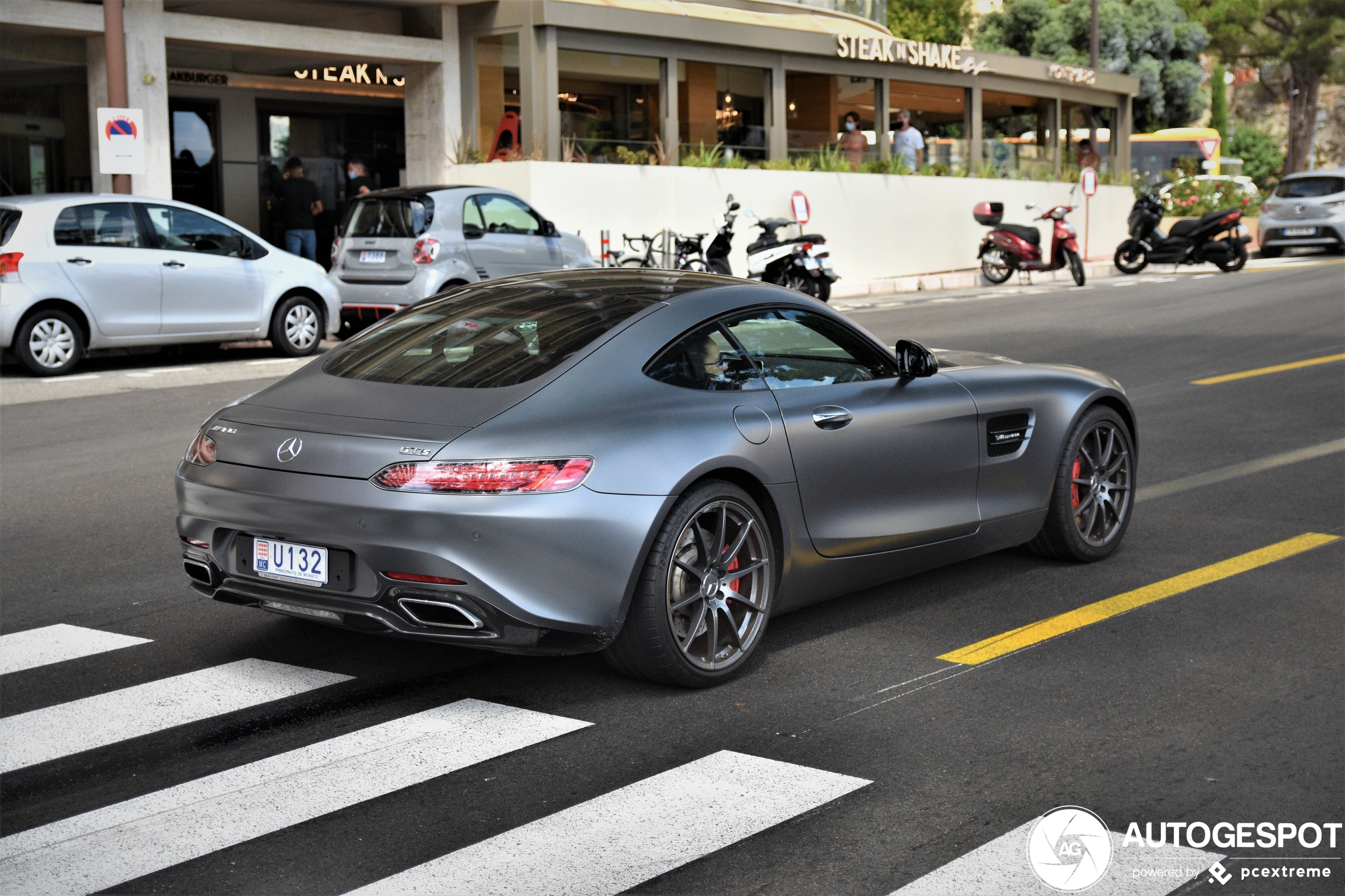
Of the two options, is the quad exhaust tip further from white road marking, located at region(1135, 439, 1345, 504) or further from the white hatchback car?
the white hatchback car

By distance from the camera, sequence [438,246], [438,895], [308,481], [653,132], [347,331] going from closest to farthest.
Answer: [438,895]
[308,481]
[438,246]
[347,331]
[653,132]

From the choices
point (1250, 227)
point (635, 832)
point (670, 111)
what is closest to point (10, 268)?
point (635, 832)

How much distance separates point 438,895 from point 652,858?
0.53 m

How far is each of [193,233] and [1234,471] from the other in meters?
10.4

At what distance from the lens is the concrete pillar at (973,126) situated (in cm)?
3111

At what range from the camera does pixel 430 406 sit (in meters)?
4.80

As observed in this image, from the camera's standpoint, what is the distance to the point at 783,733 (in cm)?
459

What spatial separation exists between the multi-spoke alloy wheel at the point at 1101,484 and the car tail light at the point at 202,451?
3645mm

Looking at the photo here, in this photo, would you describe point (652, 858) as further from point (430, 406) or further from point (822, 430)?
point (822, 430)

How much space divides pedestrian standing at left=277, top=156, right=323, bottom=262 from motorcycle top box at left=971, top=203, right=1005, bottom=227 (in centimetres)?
1124

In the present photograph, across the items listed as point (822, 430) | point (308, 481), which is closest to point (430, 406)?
point (308, 481)

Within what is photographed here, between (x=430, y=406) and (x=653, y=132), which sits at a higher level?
(x=653, y=132)

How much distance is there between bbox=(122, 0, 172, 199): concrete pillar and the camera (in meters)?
19.1

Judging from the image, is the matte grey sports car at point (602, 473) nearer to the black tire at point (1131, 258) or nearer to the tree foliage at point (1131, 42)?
the black tire at point (1131, 258)
